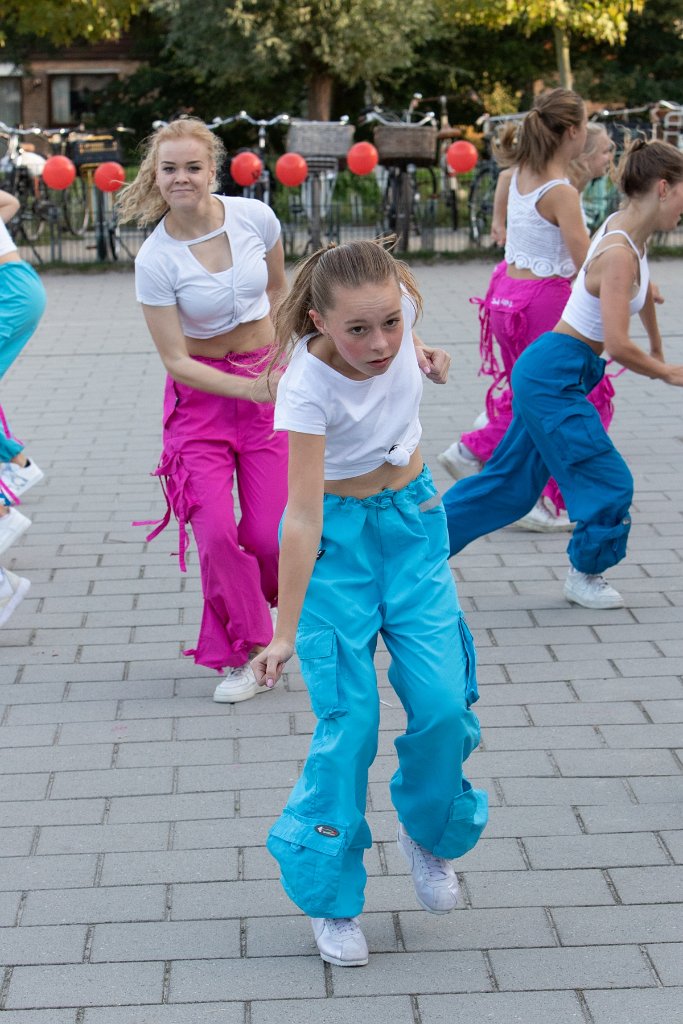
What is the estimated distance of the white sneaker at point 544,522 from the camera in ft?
21.6

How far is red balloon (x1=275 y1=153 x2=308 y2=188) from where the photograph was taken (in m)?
15.4

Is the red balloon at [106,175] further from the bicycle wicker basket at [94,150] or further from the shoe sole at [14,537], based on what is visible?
the shoe sole at [14,537]

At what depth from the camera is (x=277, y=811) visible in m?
3.88

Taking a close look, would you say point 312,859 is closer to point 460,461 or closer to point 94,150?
point 460,461

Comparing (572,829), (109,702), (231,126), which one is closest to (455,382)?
(109,702)

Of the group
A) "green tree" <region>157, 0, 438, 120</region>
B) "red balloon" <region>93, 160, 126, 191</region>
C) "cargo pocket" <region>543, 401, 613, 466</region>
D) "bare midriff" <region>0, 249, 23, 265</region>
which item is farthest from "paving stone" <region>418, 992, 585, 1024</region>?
"green tree" <region>157, 0, 438, 120</region>

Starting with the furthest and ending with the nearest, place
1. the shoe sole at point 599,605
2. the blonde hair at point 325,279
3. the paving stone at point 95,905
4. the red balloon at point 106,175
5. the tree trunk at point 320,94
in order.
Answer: the tree trunk at point 320,94, the red balloon at point 106,175, the shoe sole at point 599,605, the paving stone at point 95,905, the blonde hair at point 325,279

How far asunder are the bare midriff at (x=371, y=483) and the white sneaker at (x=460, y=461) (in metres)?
3.88

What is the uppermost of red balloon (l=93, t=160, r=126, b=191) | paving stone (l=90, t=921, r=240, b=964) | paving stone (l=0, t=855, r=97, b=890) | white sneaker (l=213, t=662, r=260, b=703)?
paving stone (l=90, t=921, r=240, b=964)

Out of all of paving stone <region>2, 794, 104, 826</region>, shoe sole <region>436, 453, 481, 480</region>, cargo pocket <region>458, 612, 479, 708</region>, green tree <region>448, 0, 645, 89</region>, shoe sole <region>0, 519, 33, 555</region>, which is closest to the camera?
cargo pocket <region>458, 612, 479, 708</region>

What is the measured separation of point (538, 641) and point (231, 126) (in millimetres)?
27685

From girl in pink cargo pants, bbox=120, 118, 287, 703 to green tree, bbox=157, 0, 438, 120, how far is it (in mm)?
24773

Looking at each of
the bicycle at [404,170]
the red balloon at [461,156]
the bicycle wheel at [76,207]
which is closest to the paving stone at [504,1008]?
the red balloon at [461,156]

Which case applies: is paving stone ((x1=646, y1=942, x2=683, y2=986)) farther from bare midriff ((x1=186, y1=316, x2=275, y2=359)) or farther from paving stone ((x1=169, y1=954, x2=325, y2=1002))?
bare midriff ((x1=186, y1=316, x2=275, y2=359))
